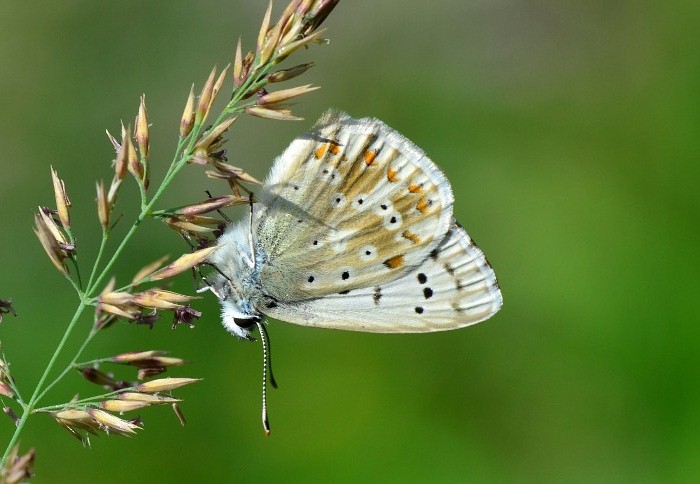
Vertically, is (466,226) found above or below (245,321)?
below

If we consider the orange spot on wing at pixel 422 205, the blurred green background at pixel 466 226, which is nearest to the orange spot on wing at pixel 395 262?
the orange spot on wing at pixel 422 205

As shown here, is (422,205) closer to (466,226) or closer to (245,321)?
(245,321)

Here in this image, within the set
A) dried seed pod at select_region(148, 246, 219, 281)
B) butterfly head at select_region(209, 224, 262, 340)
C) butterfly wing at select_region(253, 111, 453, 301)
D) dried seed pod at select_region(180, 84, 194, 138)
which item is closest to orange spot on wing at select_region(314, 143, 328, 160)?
butterfly wing at select_region(253, 111, 453, 301)

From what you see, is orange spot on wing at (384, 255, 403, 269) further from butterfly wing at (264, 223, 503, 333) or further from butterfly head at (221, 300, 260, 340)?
butterfly head at (221, 300, 260, 340)

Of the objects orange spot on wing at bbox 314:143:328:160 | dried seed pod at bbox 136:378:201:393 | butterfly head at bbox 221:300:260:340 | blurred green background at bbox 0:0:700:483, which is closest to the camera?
dried seed pod at bbox 136:378:201:393

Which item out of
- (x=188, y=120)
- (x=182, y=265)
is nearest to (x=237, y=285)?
(x=182, y=265)

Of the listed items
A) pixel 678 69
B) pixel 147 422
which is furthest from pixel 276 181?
pixel 678 69

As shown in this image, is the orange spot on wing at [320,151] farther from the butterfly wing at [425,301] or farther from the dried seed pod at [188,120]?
the dried seed pod at [188,120]
